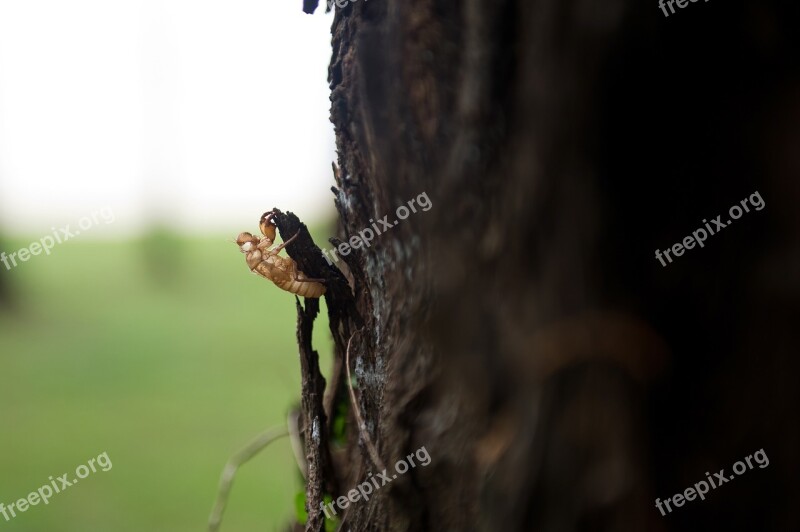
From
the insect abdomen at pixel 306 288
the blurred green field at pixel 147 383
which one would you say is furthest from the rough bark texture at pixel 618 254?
the blurred green field at pixel 147 383

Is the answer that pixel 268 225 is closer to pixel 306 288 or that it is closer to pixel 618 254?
pixel 306 288

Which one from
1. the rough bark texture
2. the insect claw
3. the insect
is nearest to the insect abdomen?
the insect

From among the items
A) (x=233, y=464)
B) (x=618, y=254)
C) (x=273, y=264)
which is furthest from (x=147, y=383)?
(x=618, y=254)

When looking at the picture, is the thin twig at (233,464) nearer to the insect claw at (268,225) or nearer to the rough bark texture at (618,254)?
the insect claw at (268,225)

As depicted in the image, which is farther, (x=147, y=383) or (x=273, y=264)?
(x=147, y=383)

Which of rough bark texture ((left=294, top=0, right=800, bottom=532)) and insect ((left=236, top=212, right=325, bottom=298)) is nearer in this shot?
rough bark texture ((left=294, top=0, right=800, bottom=532))

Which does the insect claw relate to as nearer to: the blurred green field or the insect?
the insect

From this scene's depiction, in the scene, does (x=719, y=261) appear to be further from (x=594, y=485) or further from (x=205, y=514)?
(x=205, y=514)
